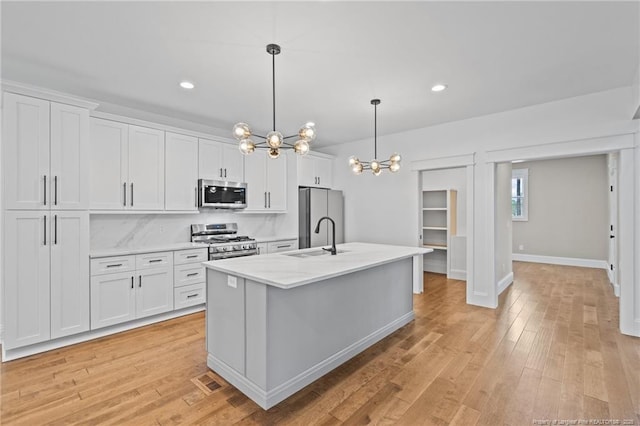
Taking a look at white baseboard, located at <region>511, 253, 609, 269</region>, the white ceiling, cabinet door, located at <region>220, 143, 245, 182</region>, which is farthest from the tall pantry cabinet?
white baseboard, located at <region>511, 253, 609, 269</region>

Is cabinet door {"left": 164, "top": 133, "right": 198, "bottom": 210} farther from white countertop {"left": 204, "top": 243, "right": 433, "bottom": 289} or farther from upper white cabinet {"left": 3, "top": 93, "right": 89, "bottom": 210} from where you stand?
white countertop {"left": 204, "top": 243, "right": 433, "bottom": 289}

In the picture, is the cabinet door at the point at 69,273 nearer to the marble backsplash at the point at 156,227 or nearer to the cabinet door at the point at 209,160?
the marble backsplash at the point at 156,227

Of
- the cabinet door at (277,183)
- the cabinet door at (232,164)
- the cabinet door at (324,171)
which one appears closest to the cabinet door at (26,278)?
the cabinet door at (232,164)

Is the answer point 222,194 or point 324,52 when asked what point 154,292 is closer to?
point 222,194

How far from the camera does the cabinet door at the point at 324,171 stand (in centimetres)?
572

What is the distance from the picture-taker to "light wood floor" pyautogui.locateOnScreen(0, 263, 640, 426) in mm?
1989

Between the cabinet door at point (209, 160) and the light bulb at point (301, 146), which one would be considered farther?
the cabinet door at point (209, 160)

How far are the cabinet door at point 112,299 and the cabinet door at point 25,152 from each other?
941 millimetres

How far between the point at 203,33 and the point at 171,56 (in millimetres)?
518

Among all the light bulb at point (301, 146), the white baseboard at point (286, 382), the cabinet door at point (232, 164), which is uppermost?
the cabinet door at point (232, 164)

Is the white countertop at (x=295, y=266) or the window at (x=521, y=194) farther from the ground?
the window at (x=521, y=194)

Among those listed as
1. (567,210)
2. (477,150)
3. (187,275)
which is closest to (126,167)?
(187,275)

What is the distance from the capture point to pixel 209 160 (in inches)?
173

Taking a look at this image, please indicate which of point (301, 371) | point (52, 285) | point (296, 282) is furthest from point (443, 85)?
point (52, 285)
